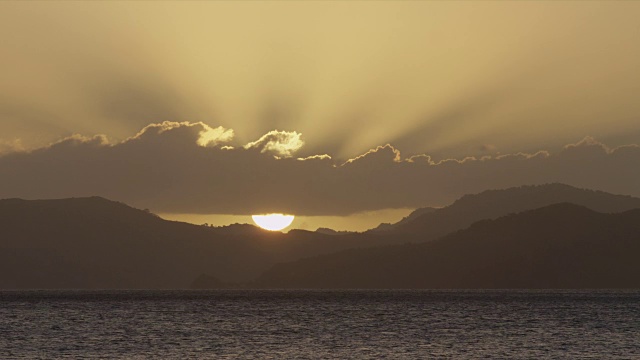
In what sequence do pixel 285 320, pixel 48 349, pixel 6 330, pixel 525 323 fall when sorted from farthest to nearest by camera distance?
pixel 285 320
pixel 525 323
pixel 6 330
pixel 48 349

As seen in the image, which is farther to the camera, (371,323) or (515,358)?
(371,323)

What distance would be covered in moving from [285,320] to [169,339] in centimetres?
5517

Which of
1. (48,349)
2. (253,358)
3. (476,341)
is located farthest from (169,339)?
(476,341)

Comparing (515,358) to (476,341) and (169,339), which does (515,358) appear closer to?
(476,341)

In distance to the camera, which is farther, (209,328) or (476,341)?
(209,328)

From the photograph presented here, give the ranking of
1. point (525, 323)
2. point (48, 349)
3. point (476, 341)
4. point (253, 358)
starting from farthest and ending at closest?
point (525, 323) < point (476, 341) < point (48, 349) < point (253, 358)

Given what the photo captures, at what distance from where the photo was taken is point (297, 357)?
106875mm

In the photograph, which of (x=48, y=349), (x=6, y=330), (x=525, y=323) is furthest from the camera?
(x=525, y=323)

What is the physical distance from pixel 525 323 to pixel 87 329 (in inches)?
3086

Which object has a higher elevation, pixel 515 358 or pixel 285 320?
pixel 285 320

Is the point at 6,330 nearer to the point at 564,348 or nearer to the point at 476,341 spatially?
the point at 476,341

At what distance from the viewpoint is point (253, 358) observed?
105m

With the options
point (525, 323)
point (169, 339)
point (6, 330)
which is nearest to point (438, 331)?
point (525, 323)

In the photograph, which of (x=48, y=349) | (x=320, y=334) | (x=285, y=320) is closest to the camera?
(x=48, y=349)
